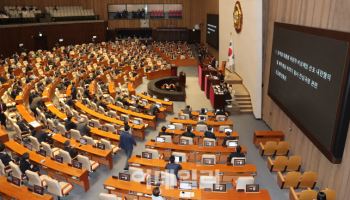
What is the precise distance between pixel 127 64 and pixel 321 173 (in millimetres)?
21693

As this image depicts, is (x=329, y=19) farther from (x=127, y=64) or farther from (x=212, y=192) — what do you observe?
(x=127, y=64)

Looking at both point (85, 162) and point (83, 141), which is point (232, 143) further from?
point (83, 141)

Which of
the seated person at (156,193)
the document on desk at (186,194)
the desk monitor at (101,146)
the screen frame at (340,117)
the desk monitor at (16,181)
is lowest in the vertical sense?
the document on desk at (186,194)

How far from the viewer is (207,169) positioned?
1103 cm

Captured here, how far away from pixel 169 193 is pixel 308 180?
4.84 meters

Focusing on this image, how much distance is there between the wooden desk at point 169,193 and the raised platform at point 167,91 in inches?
481

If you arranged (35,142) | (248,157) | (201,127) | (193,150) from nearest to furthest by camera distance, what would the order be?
(35,142) < (193,150) < (248,157) < (201,127)

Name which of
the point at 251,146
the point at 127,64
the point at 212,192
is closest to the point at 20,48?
the point at 127,64

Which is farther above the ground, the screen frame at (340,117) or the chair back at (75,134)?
the screen frame at (340,117)

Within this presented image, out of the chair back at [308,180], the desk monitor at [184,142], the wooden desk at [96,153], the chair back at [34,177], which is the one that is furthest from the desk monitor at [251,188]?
the chair back at [34,177]

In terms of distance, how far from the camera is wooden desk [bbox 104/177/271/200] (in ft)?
29.9

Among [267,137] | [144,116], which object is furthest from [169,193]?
[144,116]

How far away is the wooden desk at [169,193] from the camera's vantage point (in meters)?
9.12

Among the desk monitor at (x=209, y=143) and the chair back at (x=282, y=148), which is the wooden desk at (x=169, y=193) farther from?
the chair back at (x=282, y=148)
